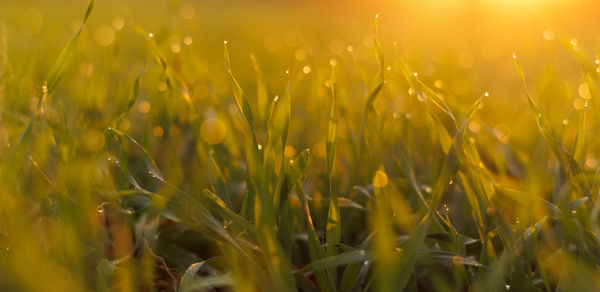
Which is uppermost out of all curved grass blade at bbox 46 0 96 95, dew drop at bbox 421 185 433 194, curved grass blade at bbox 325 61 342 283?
curved grass blade at bbox 46 0 96 95

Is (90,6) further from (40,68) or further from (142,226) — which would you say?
(40,68)

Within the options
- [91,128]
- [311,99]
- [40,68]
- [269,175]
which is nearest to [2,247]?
[269,175]

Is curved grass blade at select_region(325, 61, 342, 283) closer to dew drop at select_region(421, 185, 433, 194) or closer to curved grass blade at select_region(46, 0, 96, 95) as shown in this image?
dew drop at select_region(421, 185, 433, 194)

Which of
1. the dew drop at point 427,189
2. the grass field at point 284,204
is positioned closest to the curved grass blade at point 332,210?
the grass field at point 284,204

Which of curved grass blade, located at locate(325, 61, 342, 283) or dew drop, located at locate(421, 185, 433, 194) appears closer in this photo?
curved grass blade, located at locate(325, 61, 342, 283)

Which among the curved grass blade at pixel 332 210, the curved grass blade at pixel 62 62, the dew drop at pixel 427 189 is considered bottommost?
the dew drop at pixel 427 189

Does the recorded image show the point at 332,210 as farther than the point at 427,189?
No

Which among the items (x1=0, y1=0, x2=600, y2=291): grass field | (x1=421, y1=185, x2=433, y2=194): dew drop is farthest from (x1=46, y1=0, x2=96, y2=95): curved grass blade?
(x1=421, y1=185, x2=433, y2=194): dew drop

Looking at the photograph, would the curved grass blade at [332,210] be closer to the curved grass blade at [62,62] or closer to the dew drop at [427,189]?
the dew drop at [427,189]

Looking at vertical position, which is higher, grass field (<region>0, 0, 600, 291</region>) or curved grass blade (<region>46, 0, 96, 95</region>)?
curved grass blade (<region>46, 0, 96, 95</region>)

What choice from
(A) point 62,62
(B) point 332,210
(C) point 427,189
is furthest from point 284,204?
(A) point 62,62

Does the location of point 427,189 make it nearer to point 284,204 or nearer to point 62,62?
point 284,204
